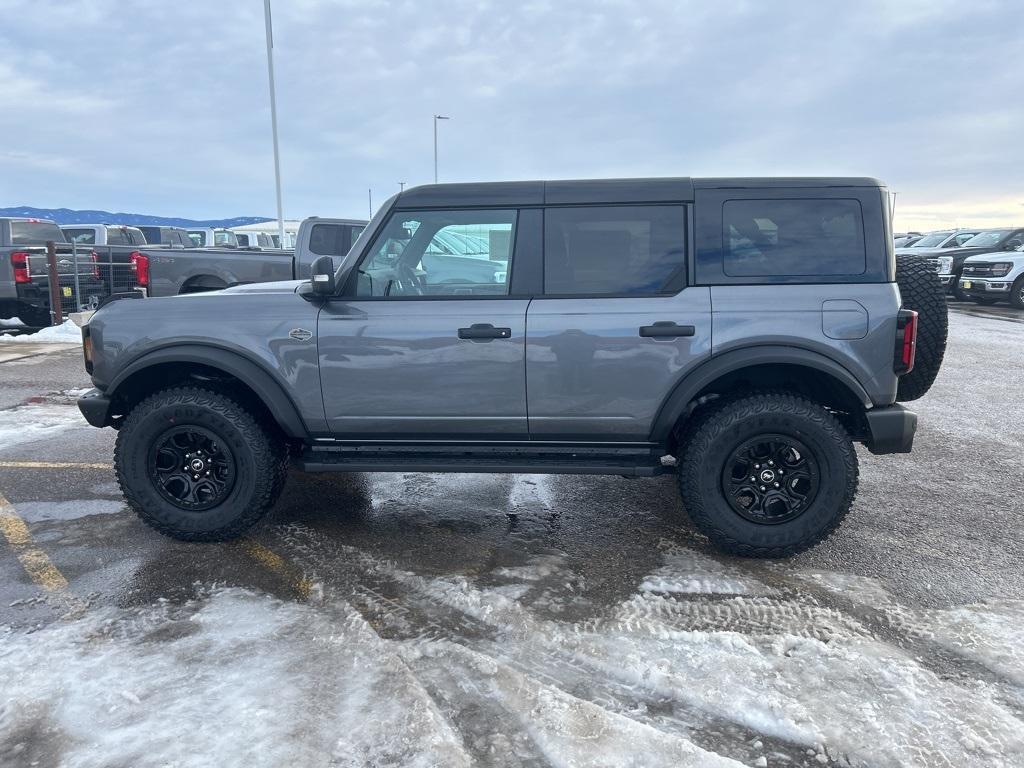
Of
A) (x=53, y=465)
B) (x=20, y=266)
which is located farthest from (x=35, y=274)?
(x=53, y=465)

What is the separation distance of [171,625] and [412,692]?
3.94 ft

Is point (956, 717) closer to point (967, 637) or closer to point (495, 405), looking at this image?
point (967, 637)

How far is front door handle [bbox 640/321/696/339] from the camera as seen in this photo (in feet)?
11.9

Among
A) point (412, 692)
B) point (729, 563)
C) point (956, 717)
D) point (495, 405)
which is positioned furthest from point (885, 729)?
point (495, 405)

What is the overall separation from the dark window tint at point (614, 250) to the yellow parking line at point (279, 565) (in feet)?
6.21

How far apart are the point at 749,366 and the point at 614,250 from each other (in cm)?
91

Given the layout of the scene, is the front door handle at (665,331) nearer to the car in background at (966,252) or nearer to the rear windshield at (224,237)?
the car in background at (966,252)

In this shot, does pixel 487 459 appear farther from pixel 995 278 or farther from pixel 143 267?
pixel 995 278

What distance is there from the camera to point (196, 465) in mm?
3996

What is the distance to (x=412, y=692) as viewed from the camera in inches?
104

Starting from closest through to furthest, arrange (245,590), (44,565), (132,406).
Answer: (245,590)
(44,565)
(132,406)

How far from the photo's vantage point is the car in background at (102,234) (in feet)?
57.2

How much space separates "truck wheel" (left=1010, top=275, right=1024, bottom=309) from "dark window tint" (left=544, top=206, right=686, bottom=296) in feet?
57.0

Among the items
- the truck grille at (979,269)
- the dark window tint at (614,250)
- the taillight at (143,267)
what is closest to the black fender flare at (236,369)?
the dark window tint at (614,250)
